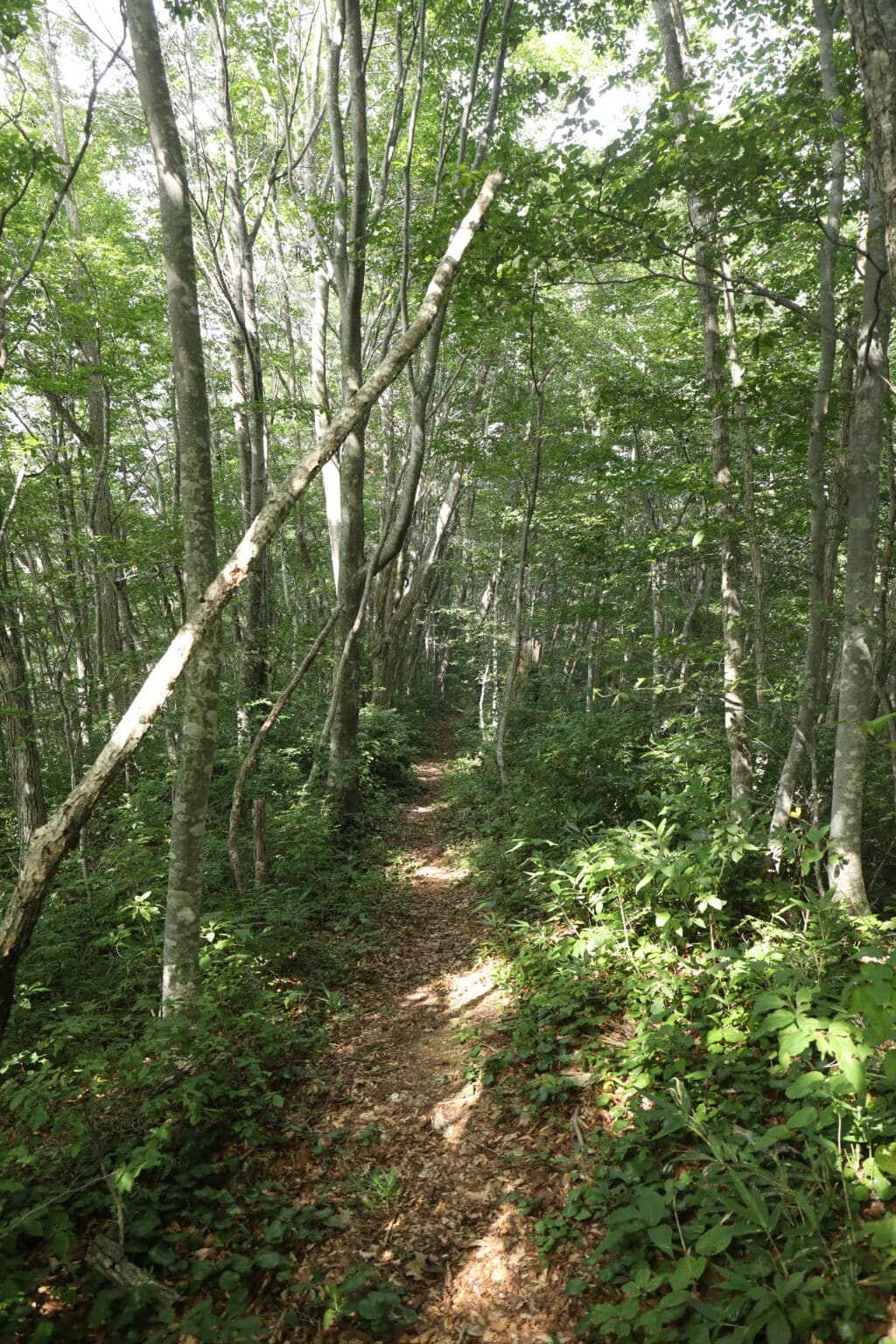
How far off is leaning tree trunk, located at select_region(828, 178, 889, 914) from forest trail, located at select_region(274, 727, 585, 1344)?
269 centimetres

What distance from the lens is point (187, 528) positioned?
449 centimetres

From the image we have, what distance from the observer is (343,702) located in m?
9.30

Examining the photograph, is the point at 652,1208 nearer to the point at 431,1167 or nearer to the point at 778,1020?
the point at 778,1020

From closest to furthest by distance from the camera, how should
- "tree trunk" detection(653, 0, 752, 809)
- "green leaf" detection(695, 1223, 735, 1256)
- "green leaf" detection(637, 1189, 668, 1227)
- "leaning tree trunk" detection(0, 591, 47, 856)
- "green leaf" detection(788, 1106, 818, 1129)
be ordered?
1. "green leaf" detection(788, 1106, 818, 1129)
2. "green leaf" detection(695, 1223, 735, 1256)
3. "green leaf" detection(637, 1189, 668, 1227)
4. "tree trunk" detection(653, 0, 752, 809)
5. "leaning tree trunk" detection(0, 591, 47, 856)

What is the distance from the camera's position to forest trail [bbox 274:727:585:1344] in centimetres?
284

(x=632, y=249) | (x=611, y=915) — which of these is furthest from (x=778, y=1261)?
(x=632, y=249)

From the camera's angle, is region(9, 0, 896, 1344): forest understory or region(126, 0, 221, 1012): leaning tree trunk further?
region(126, 0, 221, 1012): leaning tree trunk

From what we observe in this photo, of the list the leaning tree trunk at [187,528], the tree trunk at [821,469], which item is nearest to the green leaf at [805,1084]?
the tree trunk at [821,469]

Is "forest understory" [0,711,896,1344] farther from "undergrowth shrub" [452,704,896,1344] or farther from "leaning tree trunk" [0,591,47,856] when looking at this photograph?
"leaning tree trunk" [0,591,47,856]

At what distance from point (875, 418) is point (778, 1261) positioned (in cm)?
479

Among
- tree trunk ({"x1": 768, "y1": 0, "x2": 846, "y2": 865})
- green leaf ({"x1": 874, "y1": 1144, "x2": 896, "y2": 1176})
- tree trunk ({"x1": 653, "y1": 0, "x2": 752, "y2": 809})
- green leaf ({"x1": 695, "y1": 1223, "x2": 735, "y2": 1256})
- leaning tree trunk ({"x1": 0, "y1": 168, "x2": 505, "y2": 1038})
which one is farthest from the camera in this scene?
tree trunk ({"x1": 653, "y1": 0, "x2": 752, "y2": 809})

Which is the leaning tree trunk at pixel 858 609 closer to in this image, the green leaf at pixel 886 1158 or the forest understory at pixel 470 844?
the forest understory at pixel 470 844

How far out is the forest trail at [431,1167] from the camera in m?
2.84

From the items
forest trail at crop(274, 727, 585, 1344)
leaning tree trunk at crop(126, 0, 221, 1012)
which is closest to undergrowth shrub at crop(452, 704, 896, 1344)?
forest trail at crop(274, 727, 585, 1344)
